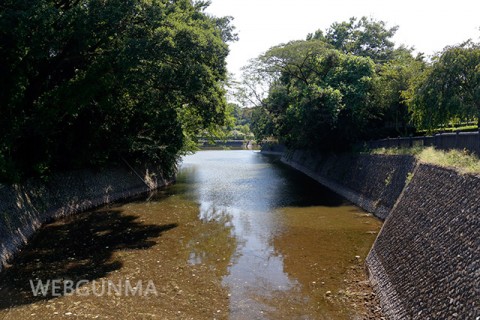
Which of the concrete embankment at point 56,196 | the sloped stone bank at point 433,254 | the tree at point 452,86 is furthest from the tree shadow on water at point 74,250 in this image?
the tree at point 452,86

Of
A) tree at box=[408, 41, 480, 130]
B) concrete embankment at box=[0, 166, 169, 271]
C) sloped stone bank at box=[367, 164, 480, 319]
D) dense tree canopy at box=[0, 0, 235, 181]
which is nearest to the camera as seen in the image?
sloped stone bank at box=[367, 164, 480, 319]

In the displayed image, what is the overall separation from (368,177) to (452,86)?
7367 mm

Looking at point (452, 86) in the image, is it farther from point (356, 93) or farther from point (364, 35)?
point (364, 35)

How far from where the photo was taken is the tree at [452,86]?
60.7 ft

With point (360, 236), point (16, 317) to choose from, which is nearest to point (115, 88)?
point (16, 317)

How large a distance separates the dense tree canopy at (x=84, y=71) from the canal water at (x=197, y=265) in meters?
4.36

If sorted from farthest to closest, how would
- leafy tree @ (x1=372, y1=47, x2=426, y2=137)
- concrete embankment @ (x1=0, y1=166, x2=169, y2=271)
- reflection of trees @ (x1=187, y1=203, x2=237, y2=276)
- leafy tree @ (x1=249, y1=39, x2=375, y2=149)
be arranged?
leafy tree @ (x1=249, y1=39, x2=375, y2=149)
leafy tree @ (x1=372, y1=47, x2=426, y2=137)
concrete embankment @ (x1=0, y1=166, x2=169, y2=271)
reflection of trees @ (x1=187, y1=203, x2=237, y2=276)

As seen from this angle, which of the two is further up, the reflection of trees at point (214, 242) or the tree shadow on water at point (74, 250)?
the tree shadow on water at point (74, 250)

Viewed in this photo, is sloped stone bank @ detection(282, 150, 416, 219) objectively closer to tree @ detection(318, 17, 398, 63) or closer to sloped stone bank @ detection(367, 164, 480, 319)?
sloped stone bank @ detection(367, 164, 480, 319)

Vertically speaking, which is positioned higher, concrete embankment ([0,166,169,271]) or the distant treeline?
the distant treeline

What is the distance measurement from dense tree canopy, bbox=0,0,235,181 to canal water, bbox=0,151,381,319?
14.3 ft

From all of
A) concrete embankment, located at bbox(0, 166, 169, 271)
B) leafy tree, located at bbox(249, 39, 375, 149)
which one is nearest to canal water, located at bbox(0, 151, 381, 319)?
concrete embankment, located at bbox(0, 166, 169, 271)

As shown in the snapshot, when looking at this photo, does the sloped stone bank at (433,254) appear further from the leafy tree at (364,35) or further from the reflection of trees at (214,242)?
the leafy tree at (364,35)

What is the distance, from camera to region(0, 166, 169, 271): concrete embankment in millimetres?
14008
